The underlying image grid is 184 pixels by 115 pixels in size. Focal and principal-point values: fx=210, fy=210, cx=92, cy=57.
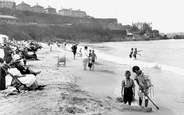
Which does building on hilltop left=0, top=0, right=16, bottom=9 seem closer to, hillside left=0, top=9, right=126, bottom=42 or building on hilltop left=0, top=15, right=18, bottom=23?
hillside left=0, top=9, right=126, bottom=42

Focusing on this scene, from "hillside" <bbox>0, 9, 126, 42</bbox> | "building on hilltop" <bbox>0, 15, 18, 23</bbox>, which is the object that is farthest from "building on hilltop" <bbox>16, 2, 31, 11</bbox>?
"building on hilltop" <bbox>0, 15, 18, 23</bbox>

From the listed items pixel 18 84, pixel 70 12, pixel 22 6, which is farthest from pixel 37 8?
pixel 18 84

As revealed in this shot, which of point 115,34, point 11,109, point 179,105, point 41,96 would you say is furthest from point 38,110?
point 115,34

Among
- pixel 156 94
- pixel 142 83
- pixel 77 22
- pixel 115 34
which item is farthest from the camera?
pixel 115 34

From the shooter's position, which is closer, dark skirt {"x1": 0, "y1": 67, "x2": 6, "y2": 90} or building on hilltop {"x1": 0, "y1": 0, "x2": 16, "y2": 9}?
dark skirt {"x1": 0, "y1": 67, "x2": 6, "y2": 90}

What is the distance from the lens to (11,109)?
16.6 ft

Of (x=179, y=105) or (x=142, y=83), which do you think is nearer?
(x=142, y=83)

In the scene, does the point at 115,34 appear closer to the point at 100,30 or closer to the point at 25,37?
the point at 100,30

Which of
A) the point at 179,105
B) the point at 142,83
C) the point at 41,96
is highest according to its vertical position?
the point at 142,83

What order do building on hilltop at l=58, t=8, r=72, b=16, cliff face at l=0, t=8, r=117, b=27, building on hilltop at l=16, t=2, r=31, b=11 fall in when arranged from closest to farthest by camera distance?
cliff face at l=0, t=8, r=117, b=27 → building on hilltop at l=16, t=2, r=31, b=11 → building on hilltop at l=58, t=8, r=72, b=16

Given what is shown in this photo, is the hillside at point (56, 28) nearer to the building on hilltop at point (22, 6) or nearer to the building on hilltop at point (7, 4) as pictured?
the building on hilltop at point (7, 4)

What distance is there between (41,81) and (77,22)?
5037 inches

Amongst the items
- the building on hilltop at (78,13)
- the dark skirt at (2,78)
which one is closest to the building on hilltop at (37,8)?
the building on hilltop at (78,13)

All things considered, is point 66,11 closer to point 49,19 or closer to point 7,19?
point 49,19
